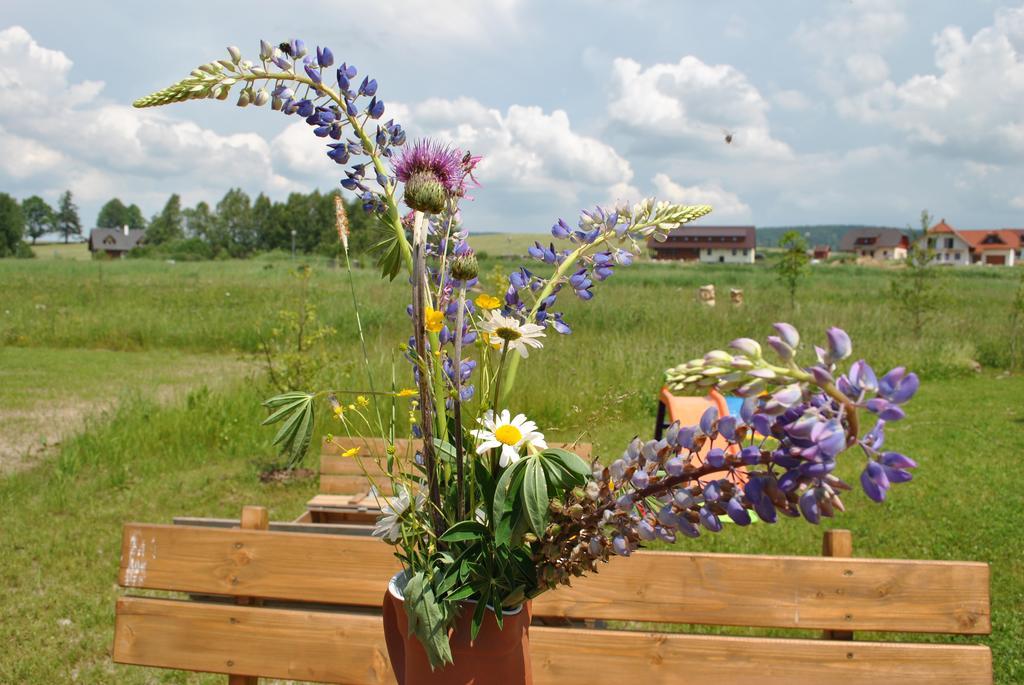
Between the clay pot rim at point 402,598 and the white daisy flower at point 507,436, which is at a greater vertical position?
the white daisy flower at point 507,436

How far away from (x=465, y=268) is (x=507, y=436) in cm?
22

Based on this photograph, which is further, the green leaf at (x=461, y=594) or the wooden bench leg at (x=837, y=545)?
the wooden bench leg at (x=837, y=545)

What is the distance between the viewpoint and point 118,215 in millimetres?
110125

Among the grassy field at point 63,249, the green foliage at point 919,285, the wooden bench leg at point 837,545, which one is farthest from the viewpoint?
the grassy field at point 63,249

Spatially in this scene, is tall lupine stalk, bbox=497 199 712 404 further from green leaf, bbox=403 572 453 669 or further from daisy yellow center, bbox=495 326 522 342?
green leaf, bbox=403 572 453 669

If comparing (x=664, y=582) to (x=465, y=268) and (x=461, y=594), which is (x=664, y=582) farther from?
(x=465, y=268)

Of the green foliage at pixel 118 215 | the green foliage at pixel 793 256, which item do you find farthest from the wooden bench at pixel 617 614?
the green foliage at pixel 118 215

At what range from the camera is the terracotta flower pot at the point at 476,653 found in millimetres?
1024

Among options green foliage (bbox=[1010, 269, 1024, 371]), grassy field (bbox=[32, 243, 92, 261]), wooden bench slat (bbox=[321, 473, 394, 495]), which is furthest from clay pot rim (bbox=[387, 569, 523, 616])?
grassy field (bbox=[32, 243, 92, 261])

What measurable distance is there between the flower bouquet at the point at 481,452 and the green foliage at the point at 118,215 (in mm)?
119493

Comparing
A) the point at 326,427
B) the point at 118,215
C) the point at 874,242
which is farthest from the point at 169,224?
the point at 326,427

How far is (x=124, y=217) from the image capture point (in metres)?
110

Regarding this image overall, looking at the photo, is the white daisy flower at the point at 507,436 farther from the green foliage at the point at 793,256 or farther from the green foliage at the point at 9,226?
the green foliage at the point at 9,226

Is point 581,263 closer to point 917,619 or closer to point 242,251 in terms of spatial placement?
point 917,619
